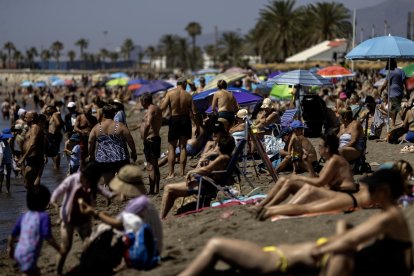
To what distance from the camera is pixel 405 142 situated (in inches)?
531

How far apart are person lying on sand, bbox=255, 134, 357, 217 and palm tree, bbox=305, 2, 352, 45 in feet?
163

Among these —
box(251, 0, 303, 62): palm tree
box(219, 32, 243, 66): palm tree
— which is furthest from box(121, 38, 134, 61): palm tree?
box(251, 0, 303, 62): palm tree

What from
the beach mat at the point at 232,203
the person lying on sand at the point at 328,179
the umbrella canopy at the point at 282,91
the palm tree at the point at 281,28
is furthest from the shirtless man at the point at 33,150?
the palm tree at the point at 281,28

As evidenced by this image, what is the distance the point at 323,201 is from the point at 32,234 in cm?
293

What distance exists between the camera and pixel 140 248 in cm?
611

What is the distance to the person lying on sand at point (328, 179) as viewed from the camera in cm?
729

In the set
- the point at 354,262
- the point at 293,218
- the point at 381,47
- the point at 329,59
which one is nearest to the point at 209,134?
the point at 381,47

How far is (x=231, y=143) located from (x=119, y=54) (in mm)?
150890

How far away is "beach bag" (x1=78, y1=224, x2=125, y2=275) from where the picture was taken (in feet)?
20.2

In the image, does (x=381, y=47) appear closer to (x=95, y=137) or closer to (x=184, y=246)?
(x=95, y=137)

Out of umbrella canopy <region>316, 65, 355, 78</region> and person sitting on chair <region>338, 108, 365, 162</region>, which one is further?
umbrella canopy <region>316, 65, 355, 78</region>

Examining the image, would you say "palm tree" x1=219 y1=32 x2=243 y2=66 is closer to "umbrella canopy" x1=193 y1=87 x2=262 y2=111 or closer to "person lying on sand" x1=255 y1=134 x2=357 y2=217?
"umbrella canopy" x1=193 y1=87 x2=262 y2=111

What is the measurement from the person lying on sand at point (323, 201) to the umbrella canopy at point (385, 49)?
5.53m

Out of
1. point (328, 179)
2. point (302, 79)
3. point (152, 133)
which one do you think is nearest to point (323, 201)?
point (328, 179)
